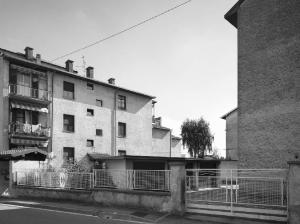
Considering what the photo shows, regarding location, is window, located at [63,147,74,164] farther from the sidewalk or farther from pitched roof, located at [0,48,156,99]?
the sidewalk

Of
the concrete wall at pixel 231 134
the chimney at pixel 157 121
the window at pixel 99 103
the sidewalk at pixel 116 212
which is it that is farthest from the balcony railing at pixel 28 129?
the chimney at pixel 157 121

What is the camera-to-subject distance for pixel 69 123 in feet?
94.6

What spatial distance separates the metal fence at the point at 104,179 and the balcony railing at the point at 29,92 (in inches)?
333

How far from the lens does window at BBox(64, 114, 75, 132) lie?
28.5 meters

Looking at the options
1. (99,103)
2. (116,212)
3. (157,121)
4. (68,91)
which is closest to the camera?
Result: (116,212)

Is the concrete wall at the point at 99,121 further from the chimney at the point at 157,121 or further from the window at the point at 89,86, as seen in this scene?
the chimney at the point at 157,121

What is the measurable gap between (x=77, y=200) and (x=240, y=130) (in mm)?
9116

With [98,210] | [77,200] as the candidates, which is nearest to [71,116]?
[77,200]

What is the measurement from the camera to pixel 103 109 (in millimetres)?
31844

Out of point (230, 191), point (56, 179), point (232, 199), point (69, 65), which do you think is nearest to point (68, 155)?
point (69, 65)

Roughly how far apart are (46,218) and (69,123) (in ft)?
58.5

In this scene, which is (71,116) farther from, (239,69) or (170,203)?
(170,203)

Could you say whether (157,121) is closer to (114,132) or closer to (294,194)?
(114,132)

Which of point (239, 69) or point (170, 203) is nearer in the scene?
point (170, 203)
